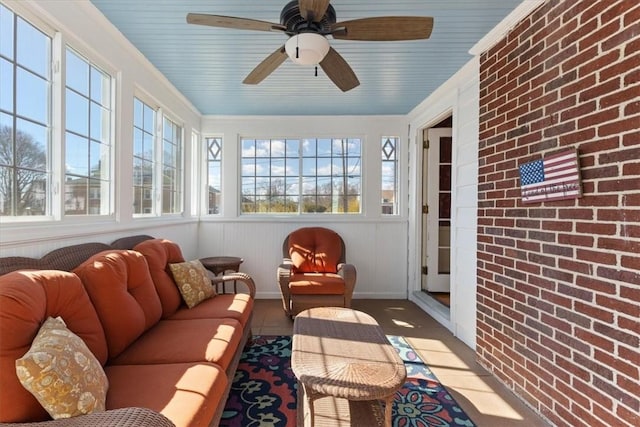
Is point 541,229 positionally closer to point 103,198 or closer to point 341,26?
point 341,26

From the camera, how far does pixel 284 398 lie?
2.11 m

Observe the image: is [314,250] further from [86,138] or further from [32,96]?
[32,96]

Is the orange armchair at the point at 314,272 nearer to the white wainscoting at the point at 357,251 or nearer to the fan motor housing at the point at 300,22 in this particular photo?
the white wainscoting at the point at 357,251

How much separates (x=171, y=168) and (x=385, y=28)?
9.87 feet

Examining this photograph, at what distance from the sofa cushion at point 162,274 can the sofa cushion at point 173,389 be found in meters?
0.78

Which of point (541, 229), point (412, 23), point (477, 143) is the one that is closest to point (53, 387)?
point (412, 23)

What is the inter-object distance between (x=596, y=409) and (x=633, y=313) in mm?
567

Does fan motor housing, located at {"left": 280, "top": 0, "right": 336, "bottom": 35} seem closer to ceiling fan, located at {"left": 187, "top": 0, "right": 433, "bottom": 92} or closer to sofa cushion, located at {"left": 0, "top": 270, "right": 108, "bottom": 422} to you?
ceiling fan, located at {"left": 187, "top": 0, "right": 433, "bottom": 92}

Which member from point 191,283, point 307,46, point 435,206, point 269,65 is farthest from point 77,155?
point 435,206

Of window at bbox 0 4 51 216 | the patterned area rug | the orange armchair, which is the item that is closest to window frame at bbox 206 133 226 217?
the orange armchair

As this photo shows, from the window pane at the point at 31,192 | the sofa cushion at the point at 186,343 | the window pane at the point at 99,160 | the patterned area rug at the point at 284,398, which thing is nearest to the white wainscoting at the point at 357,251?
the patterned area rug at the point at 284,398

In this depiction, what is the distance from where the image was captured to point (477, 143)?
2.77 meters

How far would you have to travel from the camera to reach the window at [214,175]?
4.62 meters

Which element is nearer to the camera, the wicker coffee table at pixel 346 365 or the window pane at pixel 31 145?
the wicker coffee table at pixel 346 365
